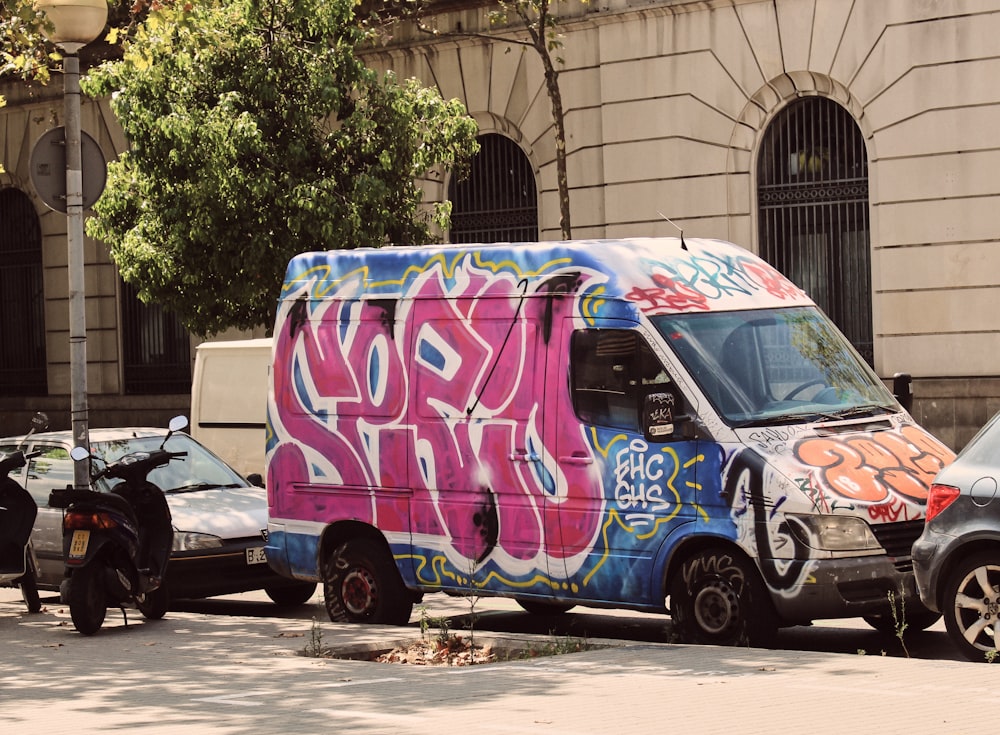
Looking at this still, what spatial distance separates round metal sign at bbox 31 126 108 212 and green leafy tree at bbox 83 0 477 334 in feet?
18.4

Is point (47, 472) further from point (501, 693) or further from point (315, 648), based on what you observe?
point (501, 693)

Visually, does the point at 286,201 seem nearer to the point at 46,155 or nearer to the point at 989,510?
the point at 46,155

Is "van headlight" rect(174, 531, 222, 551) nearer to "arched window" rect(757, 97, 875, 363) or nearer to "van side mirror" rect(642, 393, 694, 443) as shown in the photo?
"van side mirror" rect(642, 393, 694, 443)

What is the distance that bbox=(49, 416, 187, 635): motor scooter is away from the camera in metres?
11.9

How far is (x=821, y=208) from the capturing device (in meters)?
22.0

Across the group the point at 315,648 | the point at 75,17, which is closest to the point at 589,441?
the point at 315,648

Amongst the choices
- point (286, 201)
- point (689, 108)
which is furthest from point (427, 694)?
point (689, 108)

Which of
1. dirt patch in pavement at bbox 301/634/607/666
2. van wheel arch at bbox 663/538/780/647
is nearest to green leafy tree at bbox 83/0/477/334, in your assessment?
dirt patch in pavement at bbox 301/634/607/666

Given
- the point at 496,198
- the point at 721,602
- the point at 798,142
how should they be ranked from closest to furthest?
the point at 721,602 < the point at 798,142 < the point at 496,198

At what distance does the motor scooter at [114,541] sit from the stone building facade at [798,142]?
34.0 ft

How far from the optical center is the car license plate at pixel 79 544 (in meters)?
11.9

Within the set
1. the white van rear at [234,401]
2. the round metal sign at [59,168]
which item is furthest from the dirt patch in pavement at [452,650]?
the white van rear at [234,401]

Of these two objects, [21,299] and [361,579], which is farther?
[21,299]

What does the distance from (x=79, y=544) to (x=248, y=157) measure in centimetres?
842
